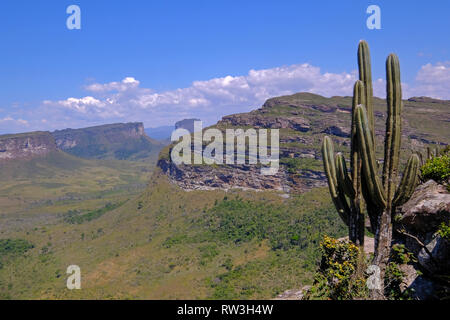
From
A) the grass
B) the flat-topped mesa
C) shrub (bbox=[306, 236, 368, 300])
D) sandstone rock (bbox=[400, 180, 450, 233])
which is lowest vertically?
the grass

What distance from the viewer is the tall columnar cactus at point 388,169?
916cm

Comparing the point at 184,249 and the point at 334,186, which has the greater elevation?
the point at 334,186

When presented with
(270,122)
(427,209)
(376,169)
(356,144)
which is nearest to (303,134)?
(270,122)

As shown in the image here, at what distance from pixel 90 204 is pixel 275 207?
9585 centimetres

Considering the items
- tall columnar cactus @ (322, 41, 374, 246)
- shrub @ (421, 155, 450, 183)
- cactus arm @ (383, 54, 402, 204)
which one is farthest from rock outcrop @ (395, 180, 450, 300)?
tall columnar cactus @ (322, 41, 374, 246)

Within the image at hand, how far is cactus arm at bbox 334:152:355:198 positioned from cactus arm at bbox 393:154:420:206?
133 cm

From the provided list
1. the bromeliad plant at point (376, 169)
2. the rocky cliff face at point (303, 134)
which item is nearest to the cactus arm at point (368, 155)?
the bromeliad plant at point (376, 169)

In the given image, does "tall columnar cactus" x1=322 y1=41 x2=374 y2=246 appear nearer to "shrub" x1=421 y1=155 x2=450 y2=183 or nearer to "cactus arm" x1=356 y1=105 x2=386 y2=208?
"cactus arm" x1=356 y1=105 x2=386 y2=208

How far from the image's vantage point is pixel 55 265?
2458 inches

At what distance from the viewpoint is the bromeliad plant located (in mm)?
9180

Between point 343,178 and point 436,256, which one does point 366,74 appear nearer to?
point 343,178

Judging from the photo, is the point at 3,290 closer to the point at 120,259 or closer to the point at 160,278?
the point at 120,259

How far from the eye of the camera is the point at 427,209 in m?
9.22

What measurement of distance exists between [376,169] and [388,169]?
0.46 metres
